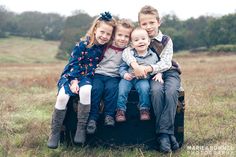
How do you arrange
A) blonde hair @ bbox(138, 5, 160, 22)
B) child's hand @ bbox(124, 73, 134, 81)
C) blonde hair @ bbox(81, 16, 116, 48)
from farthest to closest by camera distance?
blonde hair @ bbox(138, 5, 160, 22)
blonde hair @ bbox(81, 16, 116, 48)
child's hand @ bbox(124, 73, 134, 81)

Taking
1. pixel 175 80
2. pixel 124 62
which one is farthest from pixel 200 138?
pixel 124 62

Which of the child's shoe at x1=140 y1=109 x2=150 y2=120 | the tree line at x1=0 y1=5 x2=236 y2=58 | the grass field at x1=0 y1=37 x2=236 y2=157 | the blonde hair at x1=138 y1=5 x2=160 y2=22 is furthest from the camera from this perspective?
the tree line at x1=0 y1=5 x2=236 y2=58

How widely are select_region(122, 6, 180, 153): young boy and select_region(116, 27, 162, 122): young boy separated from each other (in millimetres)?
91

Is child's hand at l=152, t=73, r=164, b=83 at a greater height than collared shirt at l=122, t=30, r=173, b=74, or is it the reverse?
collared shirt at l=122, t=30, r=173, b=74

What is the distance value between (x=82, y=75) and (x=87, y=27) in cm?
5143

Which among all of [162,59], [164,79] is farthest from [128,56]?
[164,79]

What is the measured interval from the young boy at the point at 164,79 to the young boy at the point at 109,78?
7.5 inches

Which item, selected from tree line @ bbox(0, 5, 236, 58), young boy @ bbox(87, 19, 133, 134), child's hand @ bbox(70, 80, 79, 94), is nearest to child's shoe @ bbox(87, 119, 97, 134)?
young boy @ bbox(87, 19, 133, 134)

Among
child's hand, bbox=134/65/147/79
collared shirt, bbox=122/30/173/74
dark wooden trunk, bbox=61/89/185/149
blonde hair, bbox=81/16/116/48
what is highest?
blonde hair, bbox=81/16/116/48

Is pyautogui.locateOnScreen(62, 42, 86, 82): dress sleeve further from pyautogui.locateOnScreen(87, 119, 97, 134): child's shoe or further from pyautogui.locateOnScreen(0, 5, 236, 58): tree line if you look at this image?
pyautogui.locateOnScreen(0, 5, 236, 58): tree line

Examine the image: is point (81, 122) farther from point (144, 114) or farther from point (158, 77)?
point (158, 77)

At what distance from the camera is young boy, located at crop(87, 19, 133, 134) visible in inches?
198

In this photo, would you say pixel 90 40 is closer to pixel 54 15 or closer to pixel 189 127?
pixel 189 127

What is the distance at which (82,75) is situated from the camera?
527 cm
